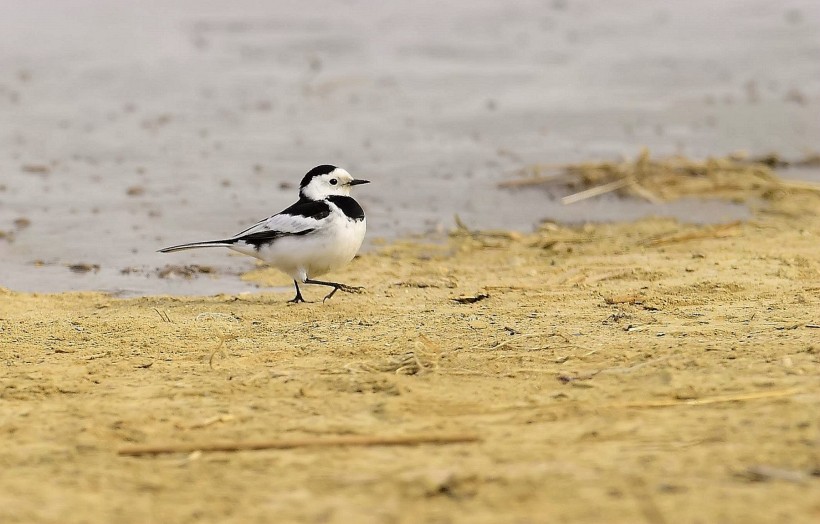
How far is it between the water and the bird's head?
35.9 inches

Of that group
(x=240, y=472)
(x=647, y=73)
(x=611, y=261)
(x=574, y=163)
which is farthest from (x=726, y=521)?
(x=647, y=73)

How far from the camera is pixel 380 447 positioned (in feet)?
15.8

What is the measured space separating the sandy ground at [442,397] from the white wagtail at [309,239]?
0.22 meters

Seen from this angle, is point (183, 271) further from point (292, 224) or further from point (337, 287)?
point (337, 287)

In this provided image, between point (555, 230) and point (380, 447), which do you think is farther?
point (555, 230)

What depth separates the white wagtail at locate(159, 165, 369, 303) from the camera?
26.8 feet

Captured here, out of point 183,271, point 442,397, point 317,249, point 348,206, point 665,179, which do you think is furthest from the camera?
point 665,179

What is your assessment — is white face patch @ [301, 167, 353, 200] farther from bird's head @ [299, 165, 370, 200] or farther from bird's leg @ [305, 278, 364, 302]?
bird's leg @ [305, 278, 364, 302]

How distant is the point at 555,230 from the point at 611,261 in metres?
1.54

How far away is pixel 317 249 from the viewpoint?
8164 millimetres

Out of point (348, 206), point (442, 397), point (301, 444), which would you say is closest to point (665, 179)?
point (348, 206)

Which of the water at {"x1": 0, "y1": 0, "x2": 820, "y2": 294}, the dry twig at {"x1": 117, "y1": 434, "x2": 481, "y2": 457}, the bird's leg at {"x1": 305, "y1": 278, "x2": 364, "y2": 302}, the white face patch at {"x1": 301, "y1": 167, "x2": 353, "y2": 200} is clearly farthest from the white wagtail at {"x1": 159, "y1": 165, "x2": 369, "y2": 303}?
the dry twig at {"x1": 117, "y1": 434, "x2": 481, "y2": 457}

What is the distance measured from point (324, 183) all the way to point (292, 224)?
604 millimetres

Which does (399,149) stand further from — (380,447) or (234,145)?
(380,447)
